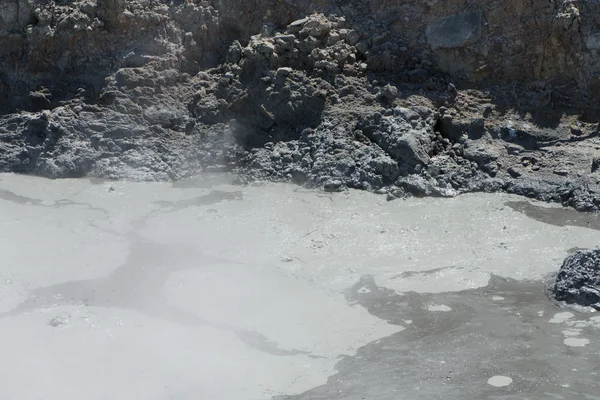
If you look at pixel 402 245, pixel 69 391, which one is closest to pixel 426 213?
pixel 402 245

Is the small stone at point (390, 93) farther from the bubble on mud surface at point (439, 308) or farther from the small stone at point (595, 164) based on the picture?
the bubble on mud surface at point (439, 308)

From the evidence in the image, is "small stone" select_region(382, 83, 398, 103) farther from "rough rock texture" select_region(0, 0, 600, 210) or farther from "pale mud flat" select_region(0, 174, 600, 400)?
"pale mud flat" select_region(0, 174, 600, 400)

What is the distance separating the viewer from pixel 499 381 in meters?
4.82

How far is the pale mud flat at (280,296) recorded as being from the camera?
4.93 meters

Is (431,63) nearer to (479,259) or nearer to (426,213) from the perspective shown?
(426,213)

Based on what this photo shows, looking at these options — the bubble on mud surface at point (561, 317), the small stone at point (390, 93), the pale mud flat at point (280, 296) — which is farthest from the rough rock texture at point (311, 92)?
the bubble on mud surface at point (561, 317)

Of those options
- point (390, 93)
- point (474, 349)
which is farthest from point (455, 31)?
point (474, 349)

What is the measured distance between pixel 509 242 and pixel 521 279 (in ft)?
2.03

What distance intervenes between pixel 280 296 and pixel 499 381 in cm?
188

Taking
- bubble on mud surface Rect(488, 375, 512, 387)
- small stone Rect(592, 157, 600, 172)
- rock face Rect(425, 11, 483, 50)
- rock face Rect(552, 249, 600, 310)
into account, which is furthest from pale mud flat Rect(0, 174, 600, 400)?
rock face Rect(425, 11, 483, 50)

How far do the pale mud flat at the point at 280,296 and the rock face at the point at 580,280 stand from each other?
16 cm

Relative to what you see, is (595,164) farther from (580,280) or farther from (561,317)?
(561,317)

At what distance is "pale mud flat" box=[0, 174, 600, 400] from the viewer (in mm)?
4930

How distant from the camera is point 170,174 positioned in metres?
8.39
